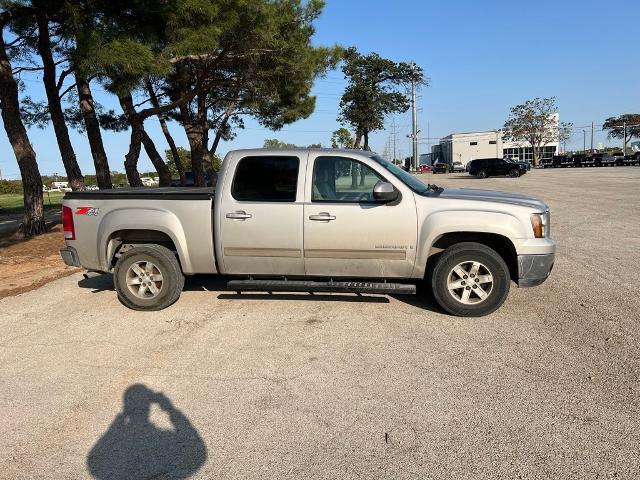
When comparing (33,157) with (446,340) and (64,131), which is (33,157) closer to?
(64,131)

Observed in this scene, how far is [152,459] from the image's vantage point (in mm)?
2879

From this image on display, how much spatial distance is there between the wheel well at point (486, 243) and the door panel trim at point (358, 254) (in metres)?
0.41

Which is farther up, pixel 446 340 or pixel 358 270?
pixel 358 270

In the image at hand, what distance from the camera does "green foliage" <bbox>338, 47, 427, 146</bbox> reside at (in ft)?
141

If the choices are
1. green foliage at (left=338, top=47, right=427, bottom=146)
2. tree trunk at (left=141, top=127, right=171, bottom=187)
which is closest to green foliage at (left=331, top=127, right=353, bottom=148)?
green foliage at (left=338, top=47, right=427, bottom=146)

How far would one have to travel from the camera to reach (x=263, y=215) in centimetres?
530

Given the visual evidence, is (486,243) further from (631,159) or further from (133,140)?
(631,159)

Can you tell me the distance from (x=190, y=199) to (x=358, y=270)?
2.12 m

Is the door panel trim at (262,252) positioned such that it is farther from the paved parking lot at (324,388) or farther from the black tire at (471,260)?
the black tire at (471,260)

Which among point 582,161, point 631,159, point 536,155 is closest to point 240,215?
point 631,159

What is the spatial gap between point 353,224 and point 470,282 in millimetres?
1413

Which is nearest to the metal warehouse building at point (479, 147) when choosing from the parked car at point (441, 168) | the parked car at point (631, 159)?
the parked car at point (441, 168)

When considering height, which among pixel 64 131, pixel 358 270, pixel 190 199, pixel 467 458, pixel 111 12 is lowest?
pixel 467 458

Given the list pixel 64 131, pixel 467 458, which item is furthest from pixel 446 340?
pixel 64 131
